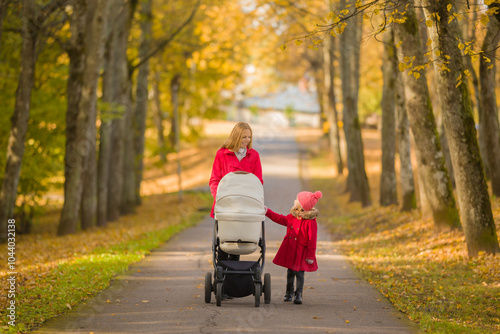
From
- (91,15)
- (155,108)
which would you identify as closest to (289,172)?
(155,108)

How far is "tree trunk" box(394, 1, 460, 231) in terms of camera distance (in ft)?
44.9

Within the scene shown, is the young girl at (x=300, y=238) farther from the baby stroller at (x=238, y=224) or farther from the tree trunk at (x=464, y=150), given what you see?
the tree trunk at (x=464, y=150)

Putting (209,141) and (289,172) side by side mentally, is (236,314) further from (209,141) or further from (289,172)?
(209,141)

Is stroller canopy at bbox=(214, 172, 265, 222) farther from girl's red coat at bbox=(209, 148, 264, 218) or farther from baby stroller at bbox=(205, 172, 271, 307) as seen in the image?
girl's red coat at bbox=(209, 148, 264, 218)

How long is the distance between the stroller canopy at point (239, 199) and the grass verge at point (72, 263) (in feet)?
7.28

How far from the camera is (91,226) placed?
21.0 meters

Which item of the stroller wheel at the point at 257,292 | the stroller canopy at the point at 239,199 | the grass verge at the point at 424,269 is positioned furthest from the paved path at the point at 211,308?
the stroller canopy at the point at 239,199

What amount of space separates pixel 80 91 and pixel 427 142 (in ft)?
31.8

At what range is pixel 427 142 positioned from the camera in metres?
13.7

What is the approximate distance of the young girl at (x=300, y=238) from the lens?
8328mm

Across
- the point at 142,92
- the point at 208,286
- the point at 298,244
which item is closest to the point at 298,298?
the point at 298,244

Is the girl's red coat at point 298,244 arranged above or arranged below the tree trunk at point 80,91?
below

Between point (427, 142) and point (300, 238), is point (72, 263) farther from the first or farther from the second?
point (427, 142)

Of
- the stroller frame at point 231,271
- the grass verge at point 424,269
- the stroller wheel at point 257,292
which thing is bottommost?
the grass verge at point 424,269
